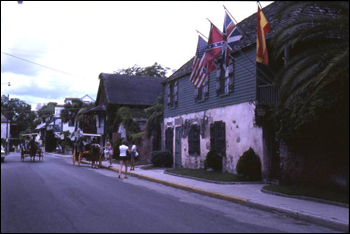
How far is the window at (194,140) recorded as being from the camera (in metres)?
21.8

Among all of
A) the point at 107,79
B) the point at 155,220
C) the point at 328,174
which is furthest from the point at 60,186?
the point at 107,79

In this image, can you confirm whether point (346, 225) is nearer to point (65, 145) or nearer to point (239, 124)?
point (239, 124)

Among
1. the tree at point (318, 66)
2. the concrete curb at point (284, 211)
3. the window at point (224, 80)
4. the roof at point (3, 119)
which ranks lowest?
the concrete curb at point (284, 211)

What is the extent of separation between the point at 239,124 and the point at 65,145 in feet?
141

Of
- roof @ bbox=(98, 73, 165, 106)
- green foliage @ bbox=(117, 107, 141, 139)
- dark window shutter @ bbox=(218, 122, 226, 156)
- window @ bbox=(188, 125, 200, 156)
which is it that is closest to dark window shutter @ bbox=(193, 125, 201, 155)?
window @ bbox=(188, 125, 200, 156)

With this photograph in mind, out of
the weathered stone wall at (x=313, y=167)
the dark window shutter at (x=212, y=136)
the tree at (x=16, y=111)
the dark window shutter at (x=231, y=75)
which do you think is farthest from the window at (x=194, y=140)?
the tree at (x=16, y=111)

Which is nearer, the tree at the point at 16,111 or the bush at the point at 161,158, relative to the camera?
the tree at the point at 16,111

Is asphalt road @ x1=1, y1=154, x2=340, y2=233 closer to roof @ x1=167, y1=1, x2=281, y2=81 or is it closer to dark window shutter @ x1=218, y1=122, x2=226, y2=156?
dark window shutter @ x1=218, y1=122, x2=226, y2=156

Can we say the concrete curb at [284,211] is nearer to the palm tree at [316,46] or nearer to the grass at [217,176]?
the grass at [217,176]

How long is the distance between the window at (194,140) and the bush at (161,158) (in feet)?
8.28

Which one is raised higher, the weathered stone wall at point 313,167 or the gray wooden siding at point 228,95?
the gray wooden siding at point 228,95

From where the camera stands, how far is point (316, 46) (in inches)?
391

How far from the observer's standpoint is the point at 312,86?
34.7ft

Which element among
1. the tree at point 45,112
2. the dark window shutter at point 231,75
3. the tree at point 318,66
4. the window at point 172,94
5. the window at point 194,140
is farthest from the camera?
the tree at point 45,112
